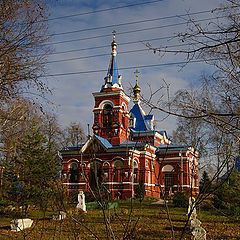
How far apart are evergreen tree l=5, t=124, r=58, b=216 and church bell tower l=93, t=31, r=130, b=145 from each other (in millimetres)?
11428

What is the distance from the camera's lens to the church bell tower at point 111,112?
1103 inches

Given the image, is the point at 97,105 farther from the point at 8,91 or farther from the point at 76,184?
the point at 8,91

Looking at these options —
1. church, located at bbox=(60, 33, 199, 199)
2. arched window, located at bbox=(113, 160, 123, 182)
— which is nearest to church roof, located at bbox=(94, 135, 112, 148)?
church, located at bbox=(60, 33, 199, 199)

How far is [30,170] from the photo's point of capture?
16.3 m

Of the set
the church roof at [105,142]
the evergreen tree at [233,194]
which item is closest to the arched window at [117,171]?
the church roof at [105,142]

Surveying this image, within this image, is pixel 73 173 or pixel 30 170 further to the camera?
pixel 73 173

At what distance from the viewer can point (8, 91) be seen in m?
8.85

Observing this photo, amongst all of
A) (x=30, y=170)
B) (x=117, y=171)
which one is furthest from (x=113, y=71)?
(x=30, y=170)

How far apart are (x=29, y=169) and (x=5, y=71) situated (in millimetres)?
8902

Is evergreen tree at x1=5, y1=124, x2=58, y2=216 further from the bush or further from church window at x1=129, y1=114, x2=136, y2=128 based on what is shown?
church window at x1=129, y1=114, x2=136, y2=128

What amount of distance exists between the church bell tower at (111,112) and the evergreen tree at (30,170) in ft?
37.5

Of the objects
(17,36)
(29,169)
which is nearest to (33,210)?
(29,169)

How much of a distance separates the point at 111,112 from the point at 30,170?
1344cm

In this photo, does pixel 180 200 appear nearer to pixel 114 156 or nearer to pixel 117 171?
pixel 117 171
